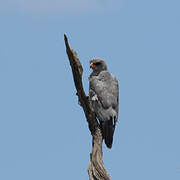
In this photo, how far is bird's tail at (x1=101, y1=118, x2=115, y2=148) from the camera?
43.4 feet

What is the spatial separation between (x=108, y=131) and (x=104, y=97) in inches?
35.5

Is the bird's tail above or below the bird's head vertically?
below

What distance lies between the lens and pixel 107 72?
538 inches

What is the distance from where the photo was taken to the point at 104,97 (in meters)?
13.4

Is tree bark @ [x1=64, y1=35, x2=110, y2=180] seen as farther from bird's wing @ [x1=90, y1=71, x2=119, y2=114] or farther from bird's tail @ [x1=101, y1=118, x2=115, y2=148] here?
bird's wing @ [x1=90, y1=71, x2=119, y2=114]

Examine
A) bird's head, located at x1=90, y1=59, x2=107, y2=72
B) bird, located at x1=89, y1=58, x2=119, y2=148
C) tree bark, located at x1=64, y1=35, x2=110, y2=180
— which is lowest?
tree bark, located at x1=64, y1=35, x2=110, y2=180

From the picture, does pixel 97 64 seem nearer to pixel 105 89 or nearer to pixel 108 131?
A: pixel 105 89

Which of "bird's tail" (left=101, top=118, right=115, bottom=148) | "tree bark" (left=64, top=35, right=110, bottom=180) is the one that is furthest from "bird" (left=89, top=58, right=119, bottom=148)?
"tree bark" (left=64, top=35, right=110, bottom=180)

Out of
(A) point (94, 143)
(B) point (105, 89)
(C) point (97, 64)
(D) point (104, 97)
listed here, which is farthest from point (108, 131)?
(C) point (97, 64)

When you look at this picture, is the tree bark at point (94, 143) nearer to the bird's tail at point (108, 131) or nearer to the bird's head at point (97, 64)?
the bird's tail at point (108, 131)

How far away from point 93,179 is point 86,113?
5.64 feet

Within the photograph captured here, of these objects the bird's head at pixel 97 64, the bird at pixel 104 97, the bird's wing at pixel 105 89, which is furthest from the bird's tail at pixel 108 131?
the bird's head at pixel 97 64

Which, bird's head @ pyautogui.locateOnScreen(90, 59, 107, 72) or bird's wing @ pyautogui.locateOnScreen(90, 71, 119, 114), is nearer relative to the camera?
bird's wing @ pyautogui.locateOnScreen(90, 71, 119, 114)

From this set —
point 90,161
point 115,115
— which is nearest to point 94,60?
point 115,115
